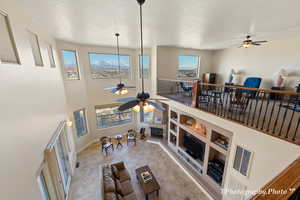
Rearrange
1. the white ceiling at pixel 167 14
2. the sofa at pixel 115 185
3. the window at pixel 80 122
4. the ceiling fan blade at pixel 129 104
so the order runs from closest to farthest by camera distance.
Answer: the ceiling fan blade at pixel 129 104
the white ceiling at pixel 167 14
the sofa at pixel 115 185
the window at pixel 80 122

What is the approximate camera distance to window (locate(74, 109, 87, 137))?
18.9ft

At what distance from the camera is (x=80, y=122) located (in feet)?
19.5

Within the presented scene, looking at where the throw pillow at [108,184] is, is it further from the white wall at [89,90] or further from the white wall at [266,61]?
the white wall at [266,61]

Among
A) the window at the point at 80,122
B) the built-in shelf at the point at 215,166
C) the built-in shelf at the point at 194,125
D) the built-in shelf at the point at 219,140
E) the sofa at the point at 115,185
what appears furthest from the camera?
the window at the point at 80,122

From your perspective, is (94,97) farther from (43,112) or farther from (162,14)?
(162,14)

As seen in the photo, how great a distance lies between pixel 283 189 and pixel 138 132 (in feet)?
23.4

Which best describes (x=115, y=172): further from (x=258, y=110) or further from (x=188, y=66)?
(x=188, y=66)

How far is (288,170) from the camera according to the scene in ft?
3.37

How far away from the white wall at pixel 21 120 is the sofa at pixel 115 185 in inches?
59.7

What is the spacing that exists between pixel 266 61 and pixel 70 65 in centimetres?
868

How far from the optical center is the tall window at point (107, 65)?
19.7 feet

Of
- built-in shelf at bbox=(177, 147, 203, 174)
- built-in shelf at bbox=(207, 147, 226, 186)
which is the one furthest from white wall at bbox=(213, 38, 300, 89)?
built-in shelf at bbox=(177, 147, 203, 174)

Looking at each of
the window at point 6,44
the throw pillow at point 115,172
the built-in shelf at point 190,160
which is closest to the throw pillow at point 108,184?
the throw pillow at point 115,172

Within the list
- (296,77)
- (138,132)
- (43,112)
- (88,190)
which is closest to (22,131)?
(43,112)
